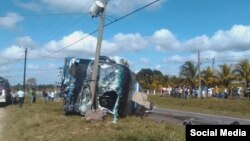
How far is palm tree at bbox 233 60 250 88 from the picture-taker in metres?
51.5

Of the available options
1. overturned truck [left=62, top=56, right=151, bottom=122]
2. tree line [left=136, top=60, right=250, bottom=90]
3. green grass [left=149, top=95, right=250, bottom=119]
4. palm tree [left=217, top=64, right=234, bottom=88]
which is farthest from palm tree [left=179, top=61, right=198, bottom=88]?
overturned truck [left=62, top=56, right=151, bottom=122]

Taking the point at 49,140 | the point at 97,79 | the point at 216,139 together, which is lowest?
the point at 49,140

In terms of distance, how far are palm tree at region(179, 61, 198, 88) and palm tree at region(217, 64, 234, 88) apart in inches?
227

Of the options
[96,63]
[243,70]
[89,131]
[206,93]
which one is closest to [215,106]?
[206,93]

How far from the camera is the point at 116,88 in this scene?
68.5 ft

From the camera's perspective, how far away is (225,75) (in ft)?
180

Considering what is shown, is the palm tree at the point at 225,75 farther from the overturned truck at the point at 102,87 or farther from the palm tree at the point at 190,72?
the overturned truck at the point at 102,87

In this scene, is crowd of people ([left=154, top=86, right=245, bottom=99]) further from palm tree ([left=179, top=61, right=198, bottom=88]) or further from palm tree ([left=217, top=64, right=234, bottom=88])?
palm tree ([left=179, top=61, right=198, bottom=88])

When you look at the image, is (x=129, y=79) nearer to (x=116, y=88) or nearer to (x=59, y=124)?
(x=116, y=88)

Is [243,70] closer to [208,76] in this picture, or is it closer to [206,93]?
[206,93]

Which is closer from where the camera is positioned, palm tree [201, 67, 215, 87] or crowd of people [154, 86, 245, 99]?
crowd of people [154, 86, 245, 99]

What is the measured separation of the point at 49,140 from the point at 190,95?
36.7 metres

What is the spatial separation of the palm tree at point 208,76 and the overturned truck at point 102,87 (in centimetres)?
3832

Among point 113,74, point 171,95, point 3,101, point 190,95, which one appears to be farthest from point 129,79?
point 171,95
